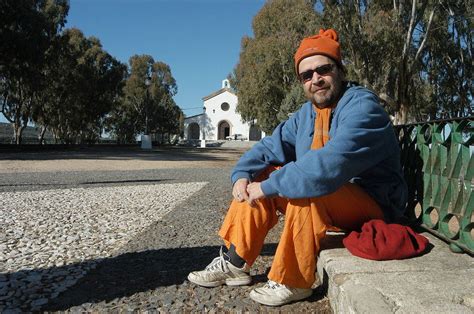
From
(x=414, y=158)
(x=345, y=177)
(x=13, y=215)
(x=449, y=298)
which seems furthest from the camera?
(x=13, y=215)

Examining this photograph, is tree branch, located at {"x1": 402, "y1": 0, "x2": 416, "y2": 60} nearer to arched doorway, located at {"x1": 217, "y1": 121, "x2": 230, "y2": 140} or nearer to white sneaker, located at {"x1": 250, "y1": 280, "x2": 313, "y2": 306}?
white sneaker, located at {"x1": 250, "y1": 280, "x2": 313, "y2": 306}

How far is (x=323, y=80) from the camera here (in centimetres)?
232

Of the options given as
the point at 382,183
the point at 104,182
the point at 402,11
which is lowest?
the point at 104,182

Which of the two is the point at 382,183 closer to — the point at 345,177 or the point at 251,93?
the point at 345,177

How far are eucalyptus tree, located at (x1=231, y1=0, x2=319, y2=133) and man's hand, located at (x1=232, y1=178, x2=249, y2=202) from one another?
2092 centimetres

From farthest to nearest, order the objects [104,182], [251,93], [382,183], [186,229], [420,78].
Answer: [251,93], [420,78], [104,182], [186,229], [382,183]

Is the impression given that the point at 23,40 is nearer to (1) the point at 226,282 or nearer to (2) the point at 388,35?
(2) the point at 388,35

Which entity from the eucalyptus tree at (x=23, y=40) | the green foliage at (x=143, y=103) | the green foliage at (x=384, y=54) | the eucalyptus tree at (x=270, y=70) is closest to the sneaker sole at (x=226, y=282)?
the green foliage at (x=384, y=54)

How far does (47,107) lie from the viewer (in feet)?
118

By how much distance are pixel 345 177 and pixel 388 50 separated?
15108 mm

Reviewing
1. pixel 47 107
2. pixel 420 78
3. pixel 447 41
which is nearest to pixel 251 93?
pixel 420 78

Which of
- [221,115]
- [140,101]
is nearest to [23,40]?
[140,101]

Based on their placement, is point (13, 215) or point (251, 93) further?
point (251, 93)

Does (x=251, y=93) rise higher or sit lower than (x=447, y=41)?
lower
